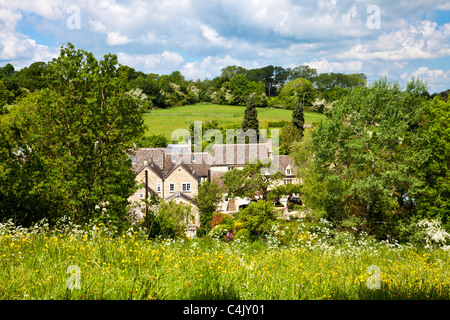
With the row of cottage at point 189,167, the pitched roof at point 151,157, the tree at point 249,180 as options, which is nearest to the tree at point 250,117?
the row of cottage at point 189,167

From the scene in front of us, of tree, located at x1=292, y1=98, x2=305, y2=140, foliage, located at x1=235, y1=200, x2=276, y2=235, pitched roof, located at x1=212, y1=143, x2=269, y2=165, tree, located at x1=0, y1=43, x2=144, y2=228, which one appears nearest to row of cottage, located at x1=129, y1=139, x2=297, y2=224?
pitched roof, located at x1=212, y1=143, x2=269, y2=165

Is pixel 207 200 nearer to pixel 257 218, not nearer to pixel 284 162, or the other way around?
pixel 257 218

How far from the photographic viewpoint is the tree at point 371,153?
874 inches

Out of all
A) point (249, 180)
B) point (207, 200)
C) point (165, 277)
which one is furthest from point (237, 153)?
point (165, 277)

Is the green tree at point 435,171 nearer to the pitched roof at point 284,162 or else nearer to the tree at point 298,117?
the pitched roof at point 284,162

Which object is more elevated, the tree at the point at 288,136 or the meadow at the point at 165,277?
the tree at the point at 288,136

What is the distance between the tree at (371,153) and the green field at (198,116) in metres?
44.9

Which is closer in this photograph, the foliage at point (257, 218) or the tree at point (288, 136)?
the foliage at point (257, 218)

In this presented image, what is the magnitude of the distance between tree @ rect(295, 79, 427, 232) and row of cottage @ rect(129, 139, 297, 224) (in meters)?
18.1

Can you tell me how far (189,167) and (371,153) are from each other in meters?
26.6

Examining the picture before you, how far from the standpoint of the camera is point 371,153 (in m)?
22.3

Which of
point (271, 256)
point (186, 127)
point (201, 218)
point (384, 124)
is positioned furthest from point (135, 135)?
point (186, 127)

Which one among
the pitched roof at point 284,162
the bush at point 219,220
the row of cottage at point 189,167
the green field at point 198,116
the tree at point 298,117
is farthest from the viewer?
the green field at point 198,116
